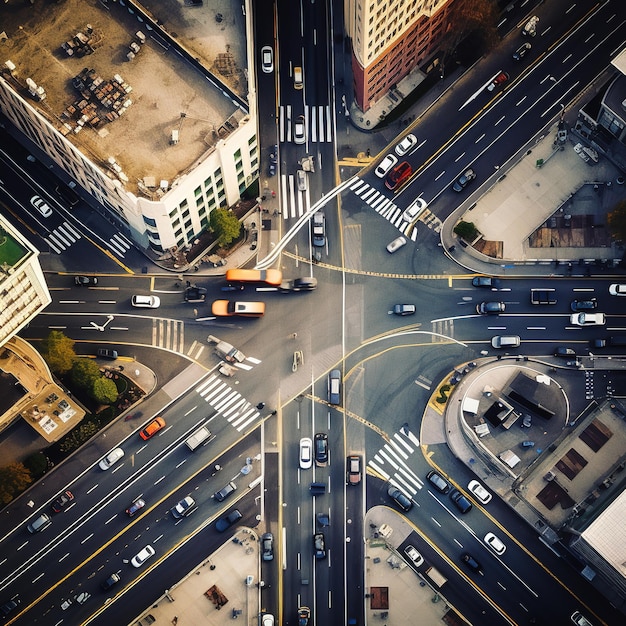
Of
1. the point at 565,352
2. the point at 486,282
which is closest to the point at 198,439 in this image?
the point at 486,282

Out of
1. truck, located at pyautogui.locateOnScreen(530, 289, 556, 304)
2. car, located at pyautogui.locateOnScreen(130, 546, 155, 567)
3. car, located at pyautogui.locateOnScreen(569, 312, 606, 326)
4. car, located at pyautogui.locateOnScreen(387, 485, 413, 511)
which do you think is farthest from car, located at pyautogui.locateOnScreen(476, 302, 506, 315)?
car, located at pyautogui.locateOnScreen(130, 546, 155, 567)

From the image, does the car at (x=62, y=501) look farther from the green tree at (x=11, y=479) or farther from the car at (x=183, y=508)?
the car at (x=183, y=508)

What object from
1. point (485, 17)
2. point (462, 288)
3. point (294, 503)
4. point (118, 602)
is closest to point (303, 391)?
point (294, 503)

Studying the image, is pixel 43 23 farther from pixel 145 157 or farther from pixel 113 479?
pixel 113 479

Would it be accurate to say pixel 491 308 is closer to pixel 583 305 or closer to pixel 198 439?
pixel 583 305

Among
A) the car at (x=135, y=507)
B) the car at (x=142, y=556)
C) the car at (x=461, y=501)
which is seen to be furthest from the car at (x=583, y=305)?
the car at (x=142, y=556)

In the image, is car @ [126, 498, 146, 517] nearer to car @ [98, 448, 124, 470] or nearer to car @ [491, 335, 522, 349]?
car @ [98, 448, 124, 470]
